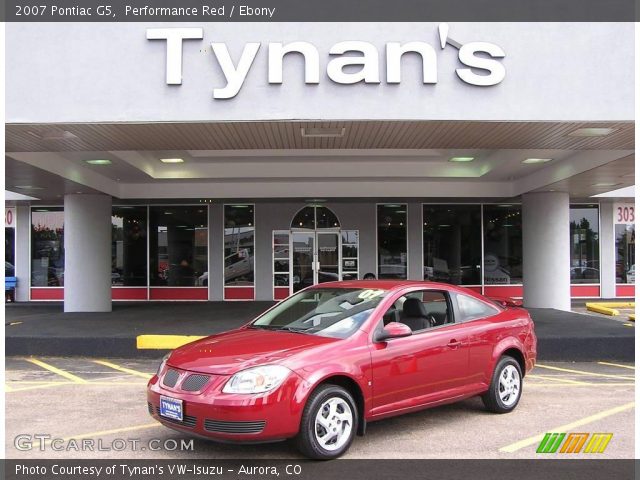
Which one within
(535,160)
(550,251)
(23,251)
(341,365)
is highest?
(535,160)

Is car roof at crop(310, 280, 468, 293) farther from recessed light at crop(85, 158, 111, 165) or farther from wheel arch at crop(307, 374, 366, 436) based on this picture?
recessed light at crop(85, 158, 111, 165)

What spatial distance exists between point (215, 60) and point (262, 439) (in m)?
5.98

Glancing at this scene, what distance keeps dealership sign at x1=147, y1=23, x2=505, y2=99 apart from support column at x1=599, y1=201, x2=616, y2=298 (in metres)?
14.3

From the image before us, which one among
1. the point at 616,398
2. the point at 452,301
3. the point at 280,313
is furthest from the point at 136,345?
the point at 616,398

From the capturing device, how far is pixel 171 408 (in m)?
4.91

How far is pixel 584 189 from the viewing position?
15672 mm

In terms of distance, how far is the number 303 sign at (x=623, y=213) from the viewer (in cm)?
2078

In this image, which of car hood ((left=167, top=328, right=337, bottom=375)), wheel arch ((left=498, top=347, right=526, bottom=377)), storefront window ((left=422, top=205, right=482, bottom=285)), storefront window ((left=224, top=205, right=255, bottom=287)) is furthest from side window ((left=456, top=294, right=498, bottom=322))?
storefront window ((left=224, top=205, right=255, bottom=287))

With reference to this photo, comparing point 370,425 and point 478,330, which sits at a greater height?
point 478,330

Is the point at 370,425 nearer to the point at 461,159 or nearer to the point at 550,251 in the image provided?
the point at 461,159

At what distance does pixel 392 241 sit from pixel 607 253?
311 inches

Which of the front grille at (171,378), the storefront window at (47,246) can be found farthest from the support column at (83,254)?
the front grille at (171,378)

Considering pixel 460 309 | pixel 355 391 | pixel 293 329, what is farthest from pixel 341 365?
pixel 460 309

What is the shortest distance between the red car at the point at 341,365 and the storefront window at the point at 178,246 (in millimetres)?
13631
